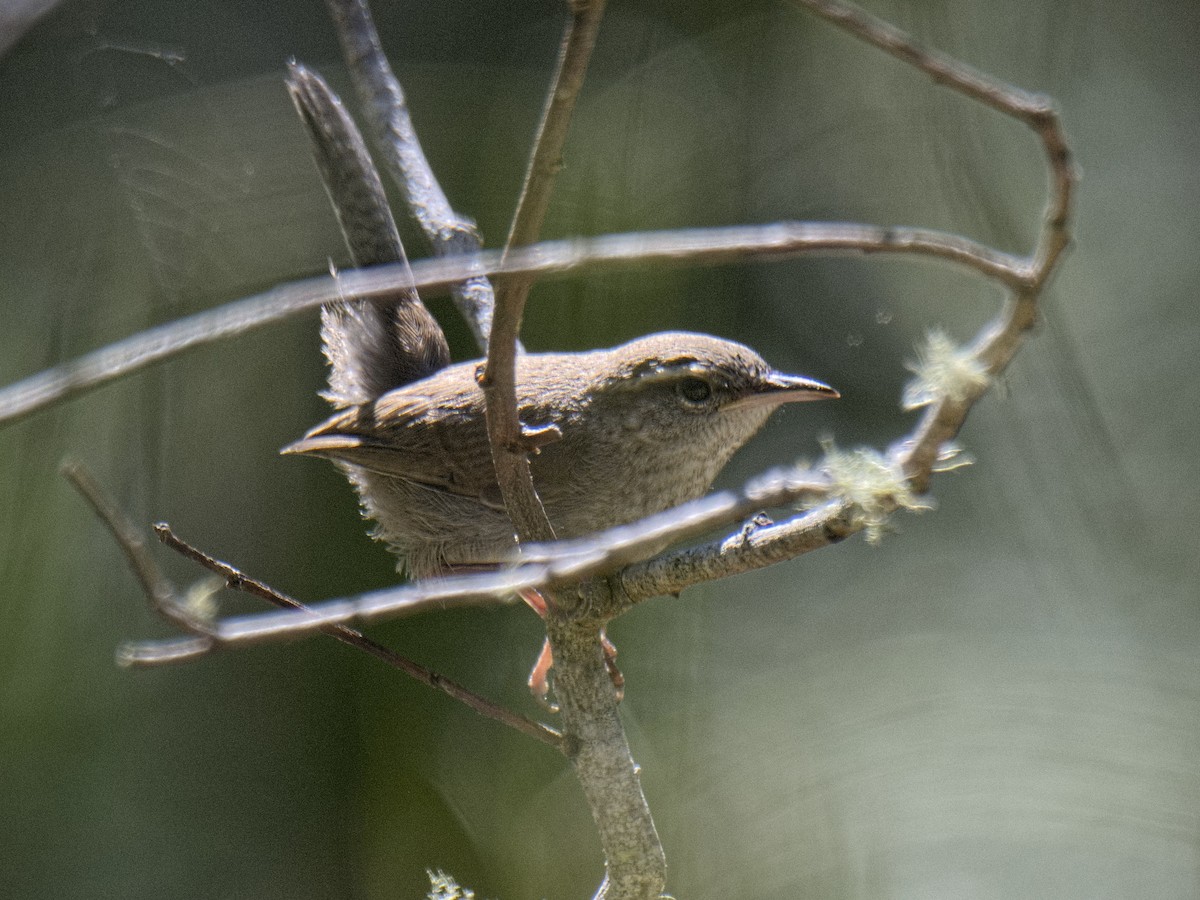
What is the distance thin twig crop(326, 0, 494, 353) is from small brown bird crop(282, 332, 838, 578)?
0.31 m

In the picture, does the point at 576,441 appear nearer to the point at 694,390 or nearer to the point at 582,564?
the point at 694,390

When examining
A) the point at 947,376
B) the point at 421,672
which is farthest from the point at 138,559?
the point at 421,672

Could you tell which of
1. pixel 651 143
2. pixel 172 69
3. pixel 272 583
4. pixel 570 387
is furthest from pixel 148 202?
pixel 570 387

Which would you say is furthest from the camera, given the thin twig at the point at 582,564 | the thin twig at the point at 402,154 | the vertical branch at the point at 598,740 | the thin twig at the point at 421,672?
the thin twig at the point at 402,154

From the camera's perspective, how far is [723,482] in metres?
6.27

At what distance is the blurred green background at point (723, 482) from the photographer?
5191 millimetres

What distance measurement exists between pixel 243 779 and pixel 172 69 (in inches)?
152

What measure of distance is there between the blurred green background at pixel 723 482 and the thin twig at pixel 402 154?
174cm

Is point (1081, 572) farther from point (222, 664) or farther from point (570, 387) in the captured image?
point (222, 664)

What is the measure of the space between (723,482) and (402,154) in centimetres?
309

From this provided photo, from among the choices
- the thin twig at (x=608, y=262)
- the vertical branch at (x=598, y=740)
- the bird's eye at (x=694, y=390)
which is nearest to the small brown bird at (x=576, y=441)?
the bird's eye at (x=694, y=390)

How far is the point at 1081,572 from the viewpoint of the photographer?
5816mm

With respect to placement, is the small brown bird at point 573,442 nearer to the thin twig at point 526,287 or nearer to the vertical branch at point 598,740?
the vertical branch at point 598,740

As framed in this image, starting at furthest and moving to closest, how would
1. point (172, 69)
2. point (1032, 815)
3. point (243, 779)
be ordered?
point (172, 69) → point (243, 779) → point (1032, 815)
